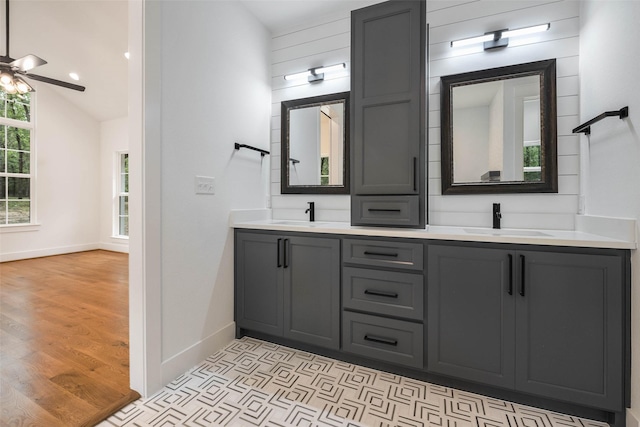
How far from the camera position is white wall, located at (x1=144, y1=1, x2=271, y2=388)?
1.70 m

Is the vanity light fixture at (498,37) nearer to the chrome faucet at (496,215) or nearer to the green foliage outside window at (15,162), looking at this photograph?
the chrome faucet at (496,215)

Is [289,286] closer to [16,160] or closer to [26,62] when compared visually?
[26,62]

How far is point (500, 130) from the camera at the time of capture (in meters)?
2.10

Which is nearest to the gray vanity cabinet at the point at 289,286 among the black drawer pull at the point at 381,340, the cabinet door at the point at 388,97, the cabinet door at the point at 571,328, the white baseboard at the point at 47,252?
the black drawer pull at the point at 381,340

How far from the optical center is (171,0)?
1.84 metres

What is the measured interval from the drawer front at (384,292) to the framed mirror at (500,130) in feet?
2.83

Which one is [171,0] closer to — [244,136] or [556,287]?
[244,136]

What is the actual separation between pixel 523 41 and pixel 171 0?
2.41 m

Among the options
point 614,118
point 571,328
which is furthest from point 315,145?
point 571,328

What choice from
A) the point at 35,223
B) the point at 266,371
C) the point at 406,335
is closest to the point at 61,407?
the point at 266,371

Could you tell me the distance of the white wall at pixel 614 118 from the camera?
1.35 metres

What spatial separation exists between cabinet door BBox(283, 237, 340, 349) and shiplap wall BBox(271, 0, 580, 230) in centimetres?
66

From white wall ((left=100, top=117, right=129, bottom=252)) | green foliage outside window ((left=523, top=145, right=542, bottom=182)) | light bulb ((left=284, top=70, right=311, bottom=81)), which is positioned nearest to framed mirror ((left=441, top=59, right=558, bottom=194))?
green foliage outside window ((left=523, top=145, right=542, bottom=182))

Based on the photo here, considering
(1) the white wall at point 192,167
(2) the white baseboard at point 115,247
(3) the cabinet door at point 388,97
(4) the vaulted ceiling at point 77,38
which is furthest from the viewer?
(2) the white baseboard at point 115,247
